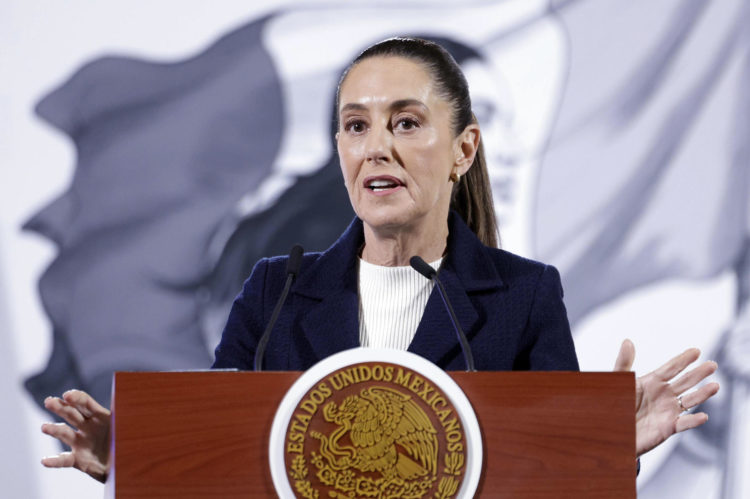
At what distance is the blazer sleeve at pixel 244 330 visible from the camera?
1.83 m

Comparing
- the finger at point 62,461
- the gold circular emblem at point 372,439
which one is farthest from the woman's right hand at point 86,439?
the gold circular emblem at point 372,439

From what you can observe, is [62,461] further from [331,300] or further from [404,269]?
[404,269]

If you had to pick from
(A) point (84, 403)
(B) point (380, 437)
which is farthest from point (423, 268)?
(A) point (84, 403)

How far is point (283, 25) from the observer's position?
10.2ft

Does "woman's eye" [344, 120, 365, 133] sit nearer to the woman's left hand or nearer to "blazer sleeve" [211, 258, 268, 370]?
"blazer sleeve" [211, 258, 268, 370]

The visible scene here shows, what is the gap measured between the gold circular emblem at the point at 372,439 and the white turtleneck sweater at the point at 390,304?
0.51 meters

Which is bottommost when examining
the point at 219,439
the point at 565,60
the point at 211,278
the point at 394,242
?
the point at 219,439

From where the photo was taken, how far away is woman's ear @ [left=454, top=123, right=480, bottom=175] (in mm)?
1919

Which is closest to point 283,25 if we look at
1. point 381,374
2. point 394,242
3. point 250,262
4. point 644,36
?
point 250,262

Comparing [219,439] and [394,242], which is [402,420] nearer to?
[219,439]

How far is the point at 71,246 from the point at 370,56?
5.00 feet

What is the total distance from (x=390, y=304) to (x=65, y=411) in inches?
26.1

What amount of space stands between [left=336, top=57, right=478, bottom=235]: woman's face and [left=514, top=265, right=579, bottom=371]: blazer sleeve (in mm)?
275

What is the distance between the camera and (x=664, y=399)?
153 centimetres
